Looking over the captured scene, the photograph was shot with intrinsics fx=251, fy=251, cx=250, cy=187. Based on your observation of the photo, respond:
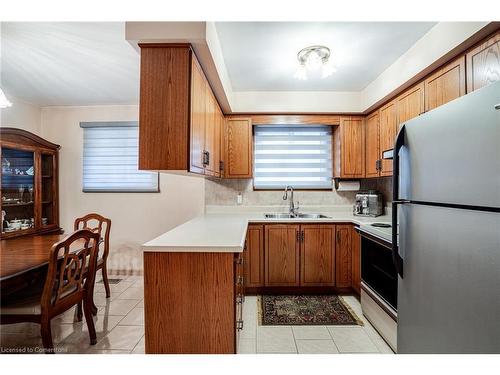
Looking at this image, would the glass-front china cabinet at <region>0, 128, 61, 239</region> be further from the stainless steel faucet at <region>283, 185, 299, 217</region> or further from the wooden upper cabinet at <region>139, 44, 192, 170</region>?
the stainless steel faucet at <region>283, 185, 299, 217</region>

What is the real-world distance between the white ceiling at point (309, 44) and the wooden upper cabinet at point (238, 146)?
50 centimetres

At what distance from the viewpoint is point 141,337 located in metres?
2.09

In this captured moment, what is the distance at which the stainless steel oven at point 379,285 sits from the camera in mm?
1840

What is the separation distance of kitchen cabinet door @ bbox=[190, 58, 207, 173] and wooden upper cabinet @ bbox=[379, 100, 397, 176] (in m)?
1.93

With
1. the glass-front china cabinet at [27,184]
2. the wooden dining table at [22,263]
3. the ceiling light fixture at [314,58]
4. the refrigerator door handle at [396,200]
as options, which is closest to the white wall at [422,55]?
the ceiling light fixture at [314,58]

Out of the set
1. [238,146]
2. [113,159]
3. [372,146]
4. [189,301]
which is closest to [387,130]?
[372,146]

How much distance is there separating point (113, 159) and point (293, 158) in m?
2.59

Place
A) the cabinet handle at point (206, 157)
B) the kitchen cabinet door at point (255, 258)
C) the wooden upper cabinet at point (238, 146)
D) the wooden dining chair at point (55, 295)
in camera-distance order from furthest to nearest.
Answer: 1. the wooden upper cabinet at point (238, 146)
2. the kitchen cabinet door at point (255, 258)
3. the cabinet handle at point (206, 157)
4. the wooden dining chair at point (55, 295)

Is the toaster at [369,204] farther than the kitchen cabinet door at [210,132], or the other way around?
the toaster at [369,204]

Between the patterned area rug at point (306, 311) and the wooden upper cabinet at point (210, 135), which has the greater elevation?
the wooden upper cabinet at point (210, 135)

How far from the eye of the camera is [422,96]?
217cm

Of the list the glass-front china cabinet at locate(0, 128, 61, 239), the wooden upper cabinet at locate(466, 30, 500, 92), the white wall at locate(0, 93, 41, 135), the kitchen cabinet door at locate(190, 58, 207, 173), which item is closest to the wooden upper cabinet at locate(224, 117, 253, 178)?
the kitchen cabinet door at locate(190, 58, 207, 173)

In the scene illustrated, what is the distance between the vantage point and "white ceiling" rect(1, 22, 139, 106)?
190cm

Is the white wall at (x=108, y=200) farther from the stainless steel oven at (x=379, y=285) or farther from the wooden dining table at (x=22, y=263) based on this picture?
the stainless steel oven at (x=379, y=285)
